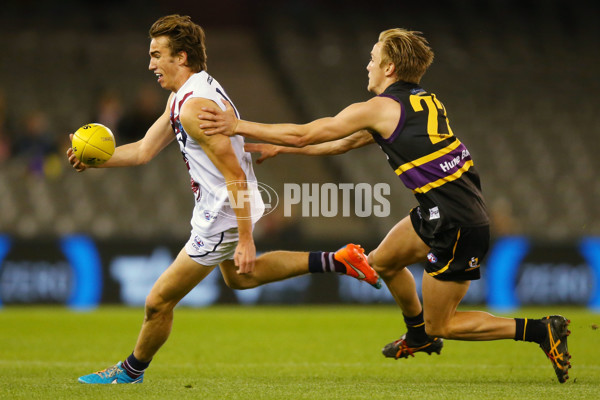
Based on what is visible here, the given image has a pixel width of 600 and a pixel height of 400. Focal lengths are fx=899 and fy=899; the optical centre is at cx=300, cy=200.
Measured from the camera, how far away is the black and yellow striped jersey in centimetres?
600

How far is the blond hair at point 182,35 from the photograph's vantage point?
6.20m

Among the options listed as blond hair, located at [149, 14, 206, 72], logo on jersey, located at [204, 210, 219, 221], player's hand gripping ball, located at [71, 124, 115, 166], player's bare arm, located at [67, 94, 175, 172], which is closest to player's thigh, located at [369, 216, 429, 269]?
logo on jersey, located at [204, 210, 219, 221]

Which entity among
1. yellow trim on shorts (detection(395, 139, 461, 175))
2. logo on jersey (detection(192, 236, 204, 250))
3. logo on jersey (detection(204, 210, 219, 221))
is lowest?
logo on jersey (detection(192, 236, 204, 250))

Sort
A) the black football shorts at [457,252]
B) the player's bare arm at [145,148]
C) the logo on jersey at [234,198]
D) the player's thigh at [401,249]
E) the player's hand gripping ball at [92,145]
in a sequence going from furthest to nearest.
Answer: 1. the player's bare arm at [145,148]
2. the player's thigh at [401,249]
3. the player's hand gripping ball at [92,145]
4. the black football shorts at [457,252]
5. the logo on jersey at [234,198]

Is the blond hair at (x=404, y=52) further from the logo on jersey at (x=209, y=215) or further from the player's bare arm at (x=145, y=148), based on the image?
the player's bare arm at (x=145, y=148)

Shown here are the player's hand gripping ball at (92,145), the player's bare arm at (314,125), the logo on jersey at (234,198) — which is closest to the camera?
the player's bare arm at (314,125)

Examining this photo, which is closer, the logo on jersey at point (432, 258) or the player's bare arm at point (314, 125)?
the player's bare arm at point (314, 125)

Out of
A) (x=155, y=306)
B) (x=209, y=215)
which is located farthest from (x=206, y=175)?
(x=155, y=306)

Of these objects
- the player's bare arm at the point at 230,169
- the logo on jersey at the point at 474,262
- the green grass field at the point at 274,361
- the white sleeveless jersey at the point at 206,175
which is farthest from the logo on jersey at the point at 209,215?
the logo on jersey at the point at 474,262

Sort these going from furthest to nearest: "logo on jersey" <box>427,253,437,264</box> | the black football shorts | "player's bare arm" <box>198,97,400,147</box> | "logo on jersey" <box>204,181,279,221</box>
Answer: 1. "logo on jersey" <box>427,253,437,264</box>
2. the black football shorts
3. "logo on jersey" <box>204,181,279,221</box>
4. "player's bare arm" <box>198,97,400,147</box>

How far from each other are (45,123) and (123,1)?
4654 mm

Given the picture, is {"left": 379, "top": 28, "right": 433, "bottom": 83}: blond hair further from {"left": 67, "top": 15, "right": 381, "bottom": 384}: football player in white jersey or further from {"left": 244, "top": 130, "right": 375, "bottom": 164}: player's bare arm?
{"left": 67, "top": 15, "right": 381, "bottom": 384}: football player in white jersey

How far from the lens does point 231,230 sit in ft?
20.3

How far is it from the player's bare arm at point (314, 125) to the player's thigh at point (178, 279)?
0.98 meters
